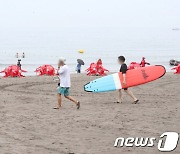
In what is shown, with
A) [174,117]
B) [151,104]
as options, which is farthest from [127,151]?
[151,104]

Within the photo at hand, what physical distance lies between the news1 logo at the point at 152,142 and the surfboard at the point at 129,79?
604cm

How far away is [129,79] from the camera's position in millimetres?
15984

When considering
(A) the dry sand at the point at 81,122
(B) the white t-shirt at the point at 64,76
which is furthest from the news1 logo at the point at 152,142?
(B) the white t-shirt at the point at 64,76

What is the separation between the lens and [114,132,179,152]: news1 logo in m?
8.48

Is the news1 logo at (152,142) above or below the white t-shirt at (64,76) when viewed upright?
below

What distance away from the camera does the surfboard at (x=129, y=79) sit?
52.2 ft

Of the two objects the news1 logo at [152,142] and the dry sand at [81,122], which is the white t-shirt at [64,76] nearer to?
the dry sand at [81,122]

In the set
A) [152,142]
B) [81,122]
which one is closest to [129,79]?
[81,122]

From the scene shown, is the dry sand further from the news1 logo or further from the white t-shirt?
the white t-shirt

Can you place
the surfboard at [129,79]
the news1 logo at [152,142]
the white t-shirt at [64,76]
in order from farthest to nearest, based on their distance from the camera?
the surfboard at [129,79] < the white t-shirt at [64,76] < the news1 logo at [152,142]

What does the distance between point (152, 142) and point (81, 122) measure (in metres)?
2.68

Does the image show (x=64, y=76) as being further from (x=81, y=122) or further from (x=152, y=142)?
(x=152, y=142)

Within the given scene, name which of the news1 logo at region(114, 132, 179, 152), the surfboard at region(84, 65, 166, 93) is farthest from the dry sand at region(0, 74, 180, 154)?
the surfboard at region(84, 65, 166, 93)

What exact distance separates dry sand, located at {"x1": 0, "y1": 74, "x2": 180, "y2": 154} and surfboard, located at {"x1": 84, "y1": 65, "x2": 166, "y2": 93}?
1.55 feet
